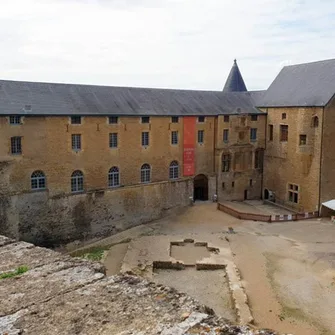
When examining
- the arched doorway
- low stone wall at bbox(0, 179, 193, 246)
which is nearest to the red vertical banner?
low stone wall at bbox(0, 179, 193, 246)

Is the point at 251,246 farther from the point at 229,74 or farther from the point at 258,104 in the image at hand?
the point at 229,74

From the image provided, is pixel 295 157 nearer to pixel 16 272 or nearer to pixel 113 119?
pixel 113 119

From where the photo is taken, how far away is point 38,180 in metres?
24.8

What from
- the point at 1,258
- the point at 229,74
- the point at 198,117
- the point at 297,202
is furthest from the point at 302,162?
the point at 1,258

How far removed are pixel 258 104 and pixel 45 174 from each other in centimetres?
1995

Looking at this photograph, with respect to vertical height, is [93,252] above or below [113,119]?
below

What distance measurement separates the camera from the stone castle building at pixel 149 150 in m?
24.5

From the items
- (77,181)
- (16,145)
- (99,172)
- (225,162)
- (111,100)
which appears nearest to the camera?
(16,145)

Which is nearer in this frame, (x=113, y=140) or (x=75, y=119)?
(x=75, y=119)

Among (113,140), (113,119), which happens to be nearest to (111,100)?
(113,119)

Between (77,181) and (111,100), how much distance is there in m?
6.60

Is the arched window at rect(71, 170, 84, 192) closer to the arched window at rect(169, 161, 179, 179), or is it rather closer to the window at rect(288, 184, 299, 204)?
the arched window at rect(169, 161, 179, 179)

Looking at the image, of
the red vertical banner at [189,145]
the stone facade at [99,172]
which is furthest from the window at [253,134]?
the red vertical banner at [189,145]

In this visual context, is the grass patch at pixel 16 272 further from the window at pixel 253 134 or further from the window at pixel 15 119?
the window at pixel 253 134
